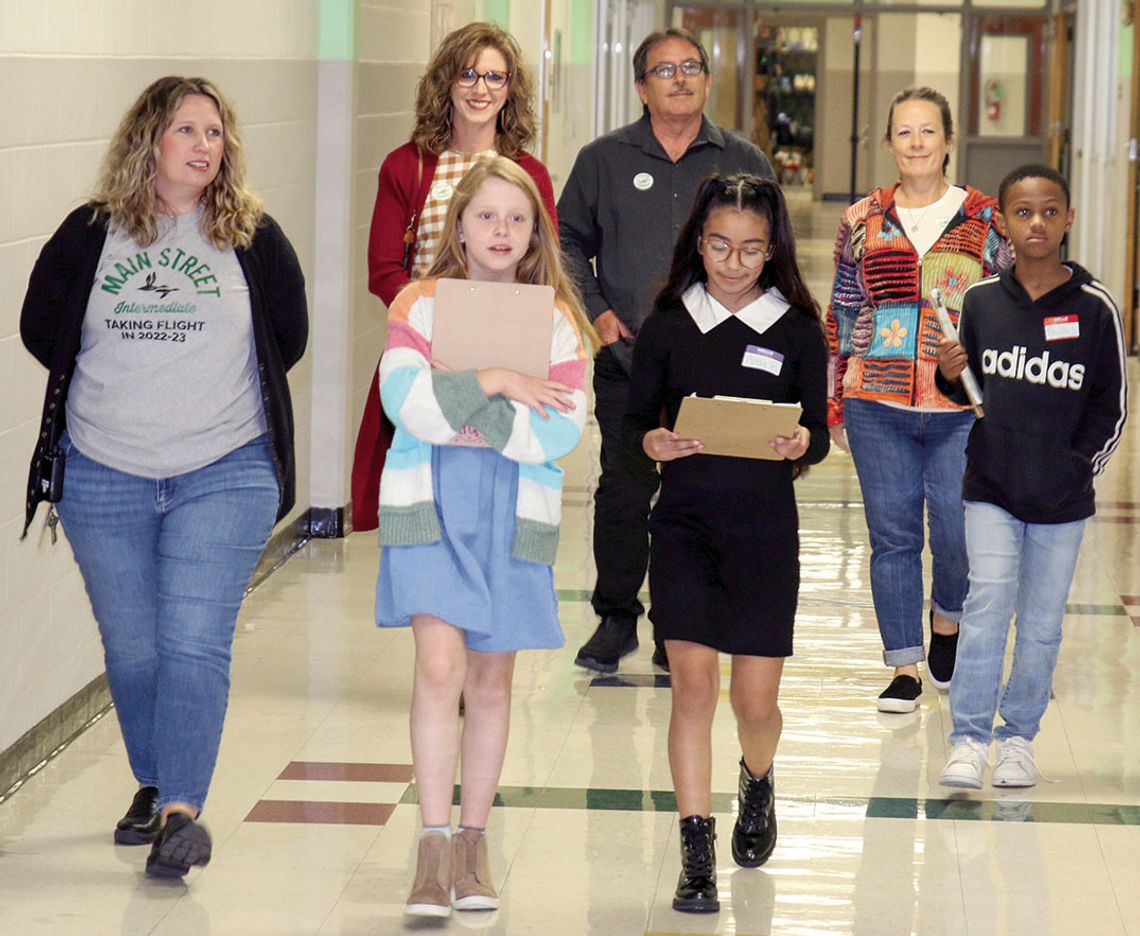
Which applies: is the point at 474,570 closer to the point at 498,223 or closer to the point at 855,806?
the point at 498,223

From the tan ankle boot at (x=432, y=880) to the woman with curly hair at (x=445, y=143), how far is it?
1.35 m

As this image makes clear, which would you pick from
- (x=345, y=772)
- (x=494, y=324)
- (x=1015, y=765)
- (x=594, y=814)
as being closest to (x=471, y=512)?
(x=494, y=324)

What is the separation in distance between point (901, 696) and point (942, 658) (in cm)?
26

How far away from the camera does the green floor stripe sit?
4.10 meters

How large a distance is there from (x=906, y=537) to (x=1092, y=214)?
12413 mm

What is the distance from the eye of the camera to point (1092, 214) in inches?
654

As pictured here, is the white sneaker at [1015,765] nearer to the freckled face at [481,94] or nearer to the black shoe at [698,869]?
the black shoe at [698,869]

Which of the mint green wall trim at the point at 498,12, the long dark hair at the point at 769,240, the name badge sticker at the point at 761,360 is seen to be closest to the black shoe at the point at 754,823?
the name badge sticker at the point at 761,360

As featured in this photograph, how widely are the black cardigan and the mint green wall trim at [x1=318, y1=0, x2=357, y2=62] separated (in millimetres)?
3515

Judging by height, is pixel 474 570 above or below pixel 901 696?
above

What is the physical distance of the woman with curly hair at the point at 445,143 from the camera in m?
4.65

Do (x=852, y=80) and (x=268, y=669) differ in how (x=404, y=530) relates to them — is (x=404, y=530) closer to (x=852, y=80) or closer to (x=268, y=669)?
(x=268, y=669)

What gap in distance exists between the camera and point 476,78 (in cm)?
464

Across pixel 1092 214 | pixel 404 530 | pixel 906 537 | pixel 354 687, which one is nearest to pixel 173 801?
pixel 404 530
